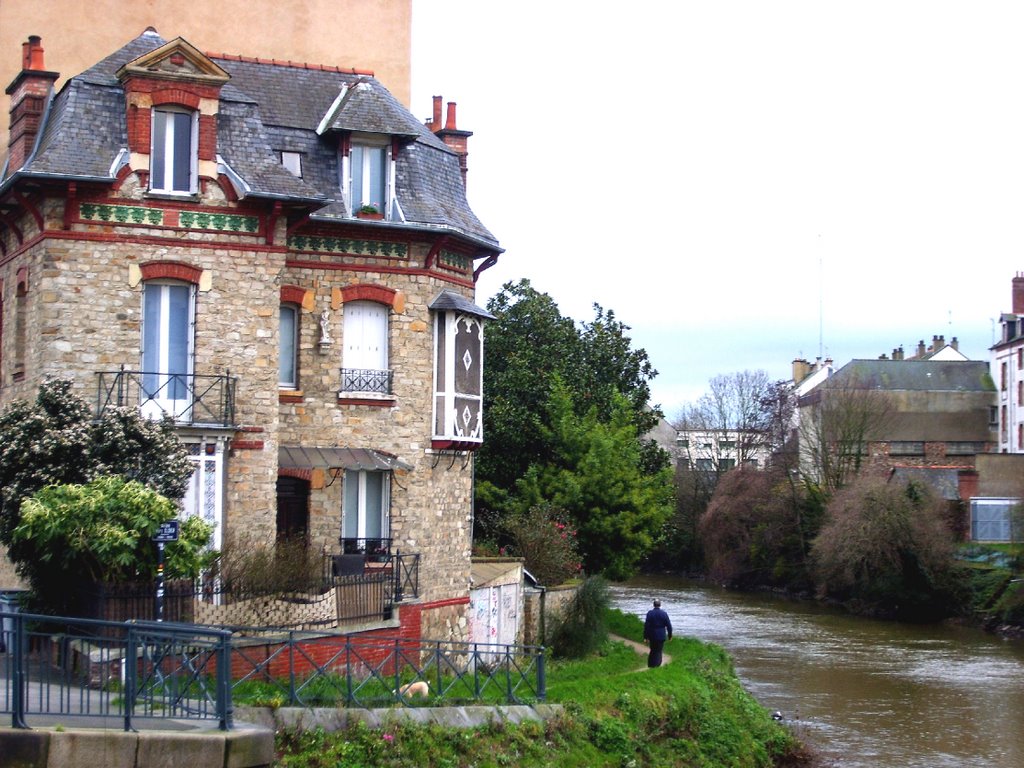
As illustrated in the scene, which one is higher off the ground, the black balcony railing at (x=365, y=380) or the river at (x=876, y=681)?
the black balcony railing at (x=365, y=380)

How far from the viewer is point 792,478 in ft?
203

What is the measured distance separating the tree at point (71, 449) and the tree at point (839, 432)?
1695 inches

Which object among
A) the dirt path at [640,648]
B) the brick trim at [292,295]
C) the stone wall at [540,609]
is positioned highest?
the brick trim at [292,295]

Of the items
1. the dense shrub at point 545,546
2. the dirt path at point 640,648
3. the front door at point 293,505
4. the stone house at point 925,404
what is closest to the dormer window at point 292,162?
the front door at point 293,505

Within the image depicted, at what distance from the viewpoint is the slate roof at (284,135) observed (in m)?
21.5

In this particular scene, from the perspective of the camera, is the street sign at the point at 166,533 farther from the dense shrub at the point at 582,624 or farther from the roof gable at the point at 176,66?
the dense shrub at the point at 582,624

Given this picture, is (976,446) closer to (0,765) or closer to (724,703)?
(724,703)

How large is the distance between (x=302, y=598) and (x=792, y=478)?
4426cm

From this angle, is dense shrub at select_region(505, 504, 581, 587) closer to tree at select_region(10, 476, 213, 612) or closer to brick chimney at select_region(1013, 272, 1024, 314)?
tree at select_region(10, 476, 213, 612)

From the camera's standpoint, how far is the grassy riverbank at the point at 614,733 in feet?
53.3

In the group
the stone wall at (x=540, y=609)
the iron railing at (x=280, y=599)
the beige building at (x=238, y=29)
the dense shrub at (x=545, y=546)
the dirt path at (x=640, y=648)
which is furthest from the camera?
the dense shrub at (x=545, y=546)

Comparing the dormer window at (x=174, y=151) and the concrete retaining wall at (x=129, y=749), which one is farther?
the dormer window at (x=174, y=151)

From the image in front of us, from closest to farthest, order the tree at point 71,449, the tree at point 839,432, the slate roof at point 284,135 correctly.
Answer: the tree at point 71,449 → the slate roof at point 284,135 → the tree at point 839,432

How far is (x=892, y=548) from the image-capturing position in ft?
162
